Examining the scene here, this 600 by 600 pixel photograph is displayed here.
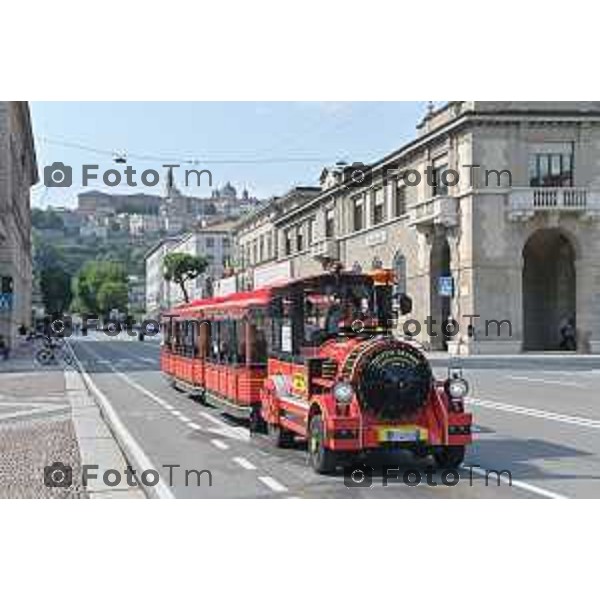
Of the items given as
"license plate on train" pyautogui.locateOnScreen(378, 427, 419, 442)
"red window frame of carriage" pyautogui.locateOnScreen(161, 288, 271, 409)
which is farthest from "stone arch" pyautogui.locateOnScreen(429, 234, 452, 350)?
"license plate on train" pyautogui.locateOnScreen(378, 427, 419, 442)

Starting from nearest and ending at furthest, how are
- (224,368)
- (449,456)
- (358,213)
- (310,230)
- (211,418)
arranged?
(449,456) < (224,368) < (211,418) < (358,213) < (310,230)

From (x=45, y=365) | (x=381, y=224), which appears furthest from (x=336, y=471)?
(x=381, y=224)

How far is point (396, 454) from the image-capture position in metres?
14.4

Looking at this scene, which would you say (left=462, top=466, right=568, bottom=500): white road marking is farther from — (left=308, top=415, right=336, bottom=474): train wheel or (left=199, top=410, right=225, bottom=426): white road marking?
(left=199, top=410, right=225, bottom=426): white road marking

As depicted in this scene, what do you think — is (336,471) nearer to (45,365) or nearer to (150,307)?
(150,307)

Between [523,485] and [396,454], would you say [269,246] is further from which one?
[523,485]

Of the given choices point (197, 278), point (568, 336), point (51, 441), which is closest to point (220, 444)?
point (51, 441)

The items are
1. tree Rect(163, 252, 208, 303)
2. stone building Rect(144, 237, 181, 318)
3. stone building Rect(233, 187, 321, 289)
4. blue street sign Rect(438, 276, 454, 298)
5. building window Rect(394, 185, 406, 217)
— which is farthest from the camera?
blue street sign Rect(438, 276, 454, 298)

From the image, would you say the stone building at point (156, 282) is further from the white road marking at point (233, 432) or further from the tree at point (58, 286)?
the white road marking at point (233, 432)

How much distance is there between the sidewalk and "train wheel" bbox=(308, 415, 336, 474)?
2.28m

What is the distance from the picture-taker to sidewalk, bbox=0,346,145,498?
11.6m

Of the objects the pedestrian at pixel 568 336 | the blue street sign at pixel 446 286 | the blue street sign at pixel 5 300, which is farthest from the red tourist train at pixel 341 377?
the pedestrian at pixel 568 336

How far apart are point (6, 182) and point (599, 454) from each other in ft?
141

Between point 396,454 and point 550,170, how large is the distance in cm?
3806
